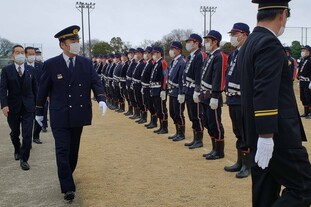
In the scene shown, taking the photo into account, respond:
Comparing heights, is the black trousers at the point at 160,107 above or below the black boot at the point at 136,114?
above

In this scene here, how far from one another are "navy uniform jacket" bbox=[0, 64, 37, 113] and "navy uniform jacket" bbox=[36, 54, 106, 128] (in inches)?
74.1

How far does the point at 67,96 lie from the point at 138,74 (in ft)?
23.2

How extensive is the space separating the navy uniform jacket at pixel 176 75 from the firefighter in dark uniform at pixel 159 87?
2.99 ft

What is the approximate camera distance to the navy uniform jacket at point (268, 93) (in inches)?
109

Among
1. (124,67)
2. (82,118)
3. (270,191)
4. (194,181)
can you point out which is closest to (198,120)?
(194,181)

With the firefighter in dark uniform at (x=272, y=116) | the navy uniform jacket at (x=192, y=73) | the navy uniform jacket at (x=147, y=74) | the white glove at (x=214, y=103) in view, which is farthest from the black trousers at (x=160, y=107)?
the firefighter in dark uniform at (x=272, y=116)

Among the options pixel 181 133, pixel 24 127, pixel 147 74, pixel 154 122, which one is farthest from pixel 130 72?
pixel 24 127

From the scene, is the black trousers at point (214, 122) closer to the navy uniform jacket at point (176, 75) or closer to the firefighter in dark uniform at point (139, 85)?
the navy uniform jacket at point (176, 75)

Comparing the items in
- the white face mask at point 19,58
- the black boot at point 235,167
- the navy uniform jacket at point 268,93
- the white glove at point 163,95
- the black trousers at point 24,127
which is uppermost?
the white face mask at point 19,58

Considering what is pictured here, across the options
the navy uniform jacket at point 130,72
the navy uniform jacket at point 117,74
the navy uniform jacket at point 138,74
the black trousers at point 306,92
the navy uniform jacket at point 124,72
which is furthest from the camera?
the navy uniform jacket at point 117,74

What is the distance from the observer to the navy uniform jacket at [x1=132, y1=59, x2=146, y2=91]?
1184cm

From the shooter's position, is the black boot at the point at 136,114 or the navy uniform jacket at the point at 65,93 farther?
the black boot at the point at 136,114

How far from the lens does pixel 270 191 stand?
3.08 m

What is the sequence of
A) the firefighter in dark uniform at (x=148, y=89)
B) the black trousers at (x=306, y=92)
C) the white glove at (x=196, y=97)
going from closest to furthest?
the white glove at (x=196, y=97)
the firefighter in dark uniform at (x=148, y=89)
the black trousers at (x=306, y=92)
